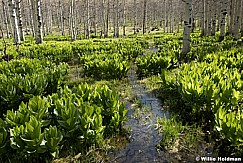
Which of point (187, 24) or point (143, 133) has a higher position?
point (187, 24)

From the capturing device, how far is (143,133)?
3.75m

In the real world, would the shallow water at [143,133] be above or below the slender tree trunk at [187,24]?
below

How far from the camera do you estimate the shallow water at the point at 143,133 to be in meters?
3.10

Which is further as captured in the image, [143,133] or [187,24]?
[187,24]

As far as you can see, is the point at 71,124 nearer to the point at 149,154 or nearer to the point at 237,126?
the point at 149,154

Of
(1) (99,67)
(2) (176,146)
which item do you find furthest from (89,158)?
(1) (99,67)

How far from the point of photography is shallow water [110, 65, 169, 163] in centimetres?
310

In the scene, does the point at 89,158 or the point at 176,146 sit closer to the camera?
the point at 89,158

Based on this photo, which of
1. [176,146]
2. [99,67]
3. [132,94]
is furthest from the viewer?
[99,67]

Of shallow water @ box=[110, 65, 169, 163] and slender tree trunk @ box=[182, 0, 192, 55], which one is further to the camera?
slender tree trunk @ box=[182, 0, 192, 55]

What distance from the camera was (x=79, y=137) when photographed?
3.18 m

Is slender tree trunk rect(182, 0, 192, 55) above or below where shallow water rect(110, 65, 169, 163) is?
above

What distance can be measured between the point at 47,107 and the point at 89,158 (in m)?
1.00

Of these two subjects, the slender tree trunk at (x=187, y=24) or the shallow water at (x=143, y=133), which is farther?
the slender tree trunk at (x=187, y=24)
